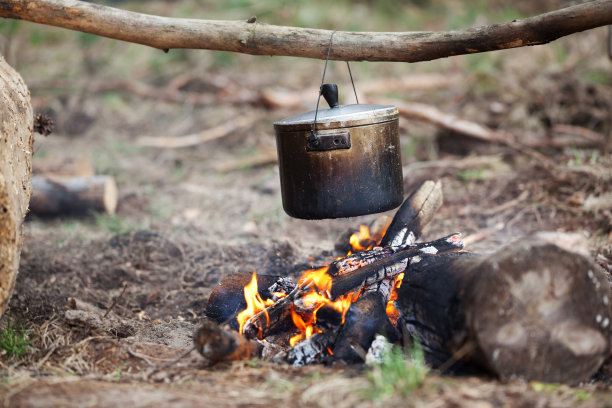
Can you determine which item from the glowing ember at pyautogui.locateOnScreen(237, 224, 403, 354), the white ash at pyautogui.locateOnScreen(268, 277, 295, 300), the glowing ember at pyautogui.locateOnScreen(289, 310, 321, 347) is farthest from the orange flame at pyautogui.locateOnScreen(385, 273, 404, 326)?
the white ash at pyautogui.locateOnScreen(268, 277, 295, 300)

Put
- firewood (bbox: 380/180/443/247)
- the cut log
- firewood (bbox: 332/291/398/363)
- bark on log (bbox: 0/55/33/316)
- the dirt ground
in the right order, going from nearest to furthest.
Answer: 1. the dirt ground
2. bark on log (bbox: 0/55/33/316)
3. firewood (bbox: 332/291/398/363)
4. firewood (bbox: 380/180/443/247)
5. the cut log

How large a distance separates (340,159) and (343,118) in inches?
8.8

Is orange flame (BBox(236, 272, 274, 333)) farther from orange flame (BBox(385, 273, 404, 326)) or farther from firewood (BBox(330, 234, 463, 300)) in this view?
orange flame (BBox(385, 273, 404, 326))

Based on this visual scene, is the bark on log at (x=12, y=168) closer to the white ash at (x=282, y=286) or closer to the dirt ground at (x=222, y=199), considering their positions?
the dirt ground at (x=222, y=199)

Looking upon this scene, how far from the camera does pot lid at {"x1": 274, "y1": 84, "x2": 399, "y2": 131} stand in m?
2.83

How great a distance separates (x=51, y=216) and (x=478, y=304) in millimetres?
5274

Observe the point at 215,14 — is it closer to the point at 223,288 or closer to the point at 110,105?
the point at 110,105

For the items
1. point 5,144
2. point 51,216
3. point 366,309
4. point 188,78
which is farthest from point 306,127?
point 188,78

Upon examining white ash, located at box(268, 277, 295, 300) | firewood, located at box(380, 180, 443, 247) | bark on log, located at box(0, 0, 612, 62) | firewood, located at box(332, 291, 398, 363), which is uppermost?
bark on log, located at box(0, 0, 612, 62)

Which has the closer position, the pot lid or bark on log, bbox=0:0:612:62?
the pot lid

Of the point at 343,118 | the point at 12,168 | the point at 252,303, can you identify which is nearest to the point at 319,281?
the point at 252,303

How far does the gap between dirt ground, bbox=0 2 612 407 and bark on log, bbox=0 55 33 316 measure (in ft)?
1.78

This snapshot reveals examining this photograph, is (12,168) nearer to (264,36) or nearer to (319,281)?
(264,36)

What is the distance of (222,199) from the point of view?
21.4ft
